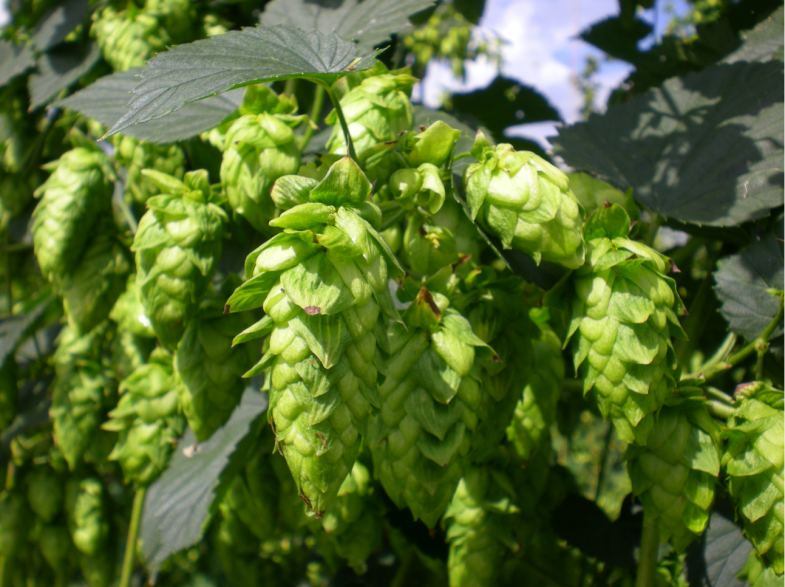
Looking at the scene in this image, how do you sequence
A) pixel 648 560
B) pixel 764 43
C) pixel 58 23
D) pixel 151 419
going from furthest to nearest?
pixel 58 23, pixel 764 43, pixel 151 419, pixel 648 560

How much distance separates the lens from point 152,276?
2.27 ft

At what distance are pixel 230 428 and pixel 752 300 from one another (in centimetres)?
91

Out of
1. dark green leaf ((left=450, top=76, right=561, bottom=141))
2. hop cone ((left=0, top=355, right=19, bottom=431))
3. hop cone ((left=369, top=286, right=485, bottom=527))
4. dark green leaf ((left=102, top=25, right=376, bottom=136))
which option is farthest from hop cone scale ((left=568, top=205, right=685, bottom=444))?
hop cone ((left=0, top=355, right=19, bottom=431))

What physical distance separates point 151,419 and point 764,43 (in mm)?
1297

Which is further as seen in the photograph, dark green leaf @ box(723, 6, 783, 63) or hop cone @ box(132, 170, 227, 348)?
dark green leaf @ box(723, 6, 783, 63)

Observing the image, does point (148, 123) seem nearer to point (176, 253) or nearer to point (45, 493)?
point (176, 253)

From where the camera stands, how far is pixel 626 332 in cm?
59

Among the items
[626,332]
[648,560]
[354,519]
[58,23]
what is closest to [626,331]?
[626,332]

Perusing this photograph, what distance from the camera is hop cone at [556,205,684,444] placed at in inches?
23.2

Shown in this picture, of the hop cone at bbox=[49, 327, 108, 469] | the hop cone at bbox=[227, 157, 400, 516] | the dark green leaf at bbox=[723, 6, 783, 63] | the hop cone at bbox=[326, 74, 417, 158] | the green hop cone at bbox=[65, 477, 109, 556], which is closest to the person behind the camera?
the hop cone at bbox=[227, 157, 400, 516]

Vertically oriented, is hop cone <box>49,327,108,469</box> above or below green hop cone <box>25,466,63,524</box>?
above

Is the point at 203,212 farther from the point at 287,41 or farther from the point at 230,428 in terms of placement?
the point at 230,428

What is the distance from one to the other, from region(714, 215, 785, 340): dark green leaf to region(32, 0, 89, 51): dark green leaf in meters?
1.44

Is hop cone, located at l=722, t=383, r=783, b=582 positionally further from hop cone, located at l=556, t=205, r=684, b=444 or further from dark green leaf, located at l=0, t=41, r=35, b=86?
dark green leaf, located at l=0, t=41, r=35, b=86
